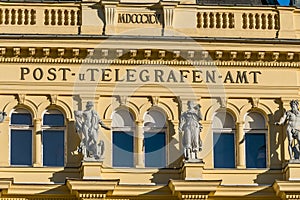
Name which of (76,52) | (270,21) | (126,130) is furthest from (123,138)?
(270,21)

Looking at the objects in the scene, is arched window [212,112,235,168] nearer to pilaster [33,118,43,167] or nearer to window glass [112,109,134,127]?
window glass [112,109,134,127]

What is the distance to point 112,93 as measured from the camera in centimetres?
4762

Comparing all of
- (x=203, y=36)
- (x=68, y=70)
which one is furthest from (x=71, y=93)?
(x=203, y=36)

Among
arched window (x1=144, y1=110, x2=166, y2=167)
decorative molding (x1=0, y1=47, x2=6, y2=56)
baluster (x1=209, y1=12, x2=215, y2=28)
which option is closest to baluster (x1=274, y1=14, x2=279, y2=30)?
baluster (x1=209, y1=12, x2=215, y2=28)

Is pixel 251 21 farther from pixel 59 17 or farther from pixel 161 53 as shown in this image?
pixel 59 17

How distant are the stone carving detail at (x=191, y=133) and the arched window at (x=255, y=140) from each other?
5.13 feet

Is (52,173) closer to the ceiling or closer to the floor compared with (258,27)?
closer to the floor

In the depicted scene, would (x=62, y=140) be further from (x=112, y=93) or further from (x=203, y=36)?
(x=203, y=36)

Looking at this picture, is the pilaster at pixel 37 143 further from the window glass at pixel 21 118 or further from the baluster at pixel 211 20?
the baluster at pixel 211 20

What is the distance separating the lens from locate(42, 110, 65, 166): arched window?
4716cm

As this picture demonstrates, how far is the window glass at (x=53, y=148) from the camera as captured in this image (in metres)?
47.1

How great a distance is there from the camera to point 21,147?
155ft

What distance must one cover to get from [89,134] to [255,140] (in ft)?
15.3

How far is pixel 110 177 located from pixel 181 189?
78.6 inches
